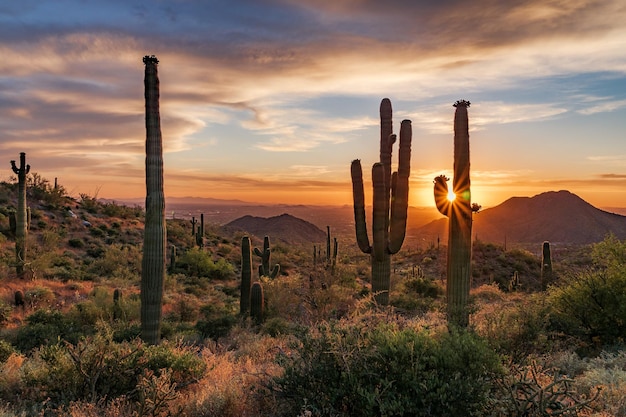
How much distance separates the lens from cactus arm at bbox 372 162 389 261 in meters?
15.6

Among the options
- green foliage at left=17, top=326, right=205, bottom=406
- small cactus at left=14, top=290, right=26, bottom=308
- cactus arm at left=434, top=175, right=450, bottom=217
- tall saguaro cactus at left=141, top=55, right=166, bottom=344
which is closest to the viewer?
green foliage at left=17, top=326, right=205, bottom=406

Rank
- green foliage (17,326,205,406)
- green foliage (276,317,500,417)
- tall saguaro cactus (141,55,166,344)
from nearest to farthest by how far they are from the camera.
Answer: green foliage (276,317,500,417)
green foliage (17,326,205,406)
tall saguaro cactus (141,55,166,344)

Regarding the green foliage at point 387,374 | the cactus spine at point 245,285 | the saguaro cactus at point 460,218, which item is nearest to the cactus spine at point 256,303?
the cactus spine at point 245,285

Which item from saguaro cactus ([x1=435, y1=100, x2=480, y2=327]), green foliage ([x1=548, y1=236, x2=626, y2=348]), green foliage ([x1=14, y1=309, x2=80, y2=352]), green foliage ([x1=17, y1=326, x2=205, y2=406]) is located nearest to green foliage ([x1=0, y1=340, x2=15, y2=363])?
green foliage ([x1=14, y1=309, x2=80, y2=352])

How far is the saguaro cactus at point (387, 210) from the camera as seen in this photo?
15.6 meters

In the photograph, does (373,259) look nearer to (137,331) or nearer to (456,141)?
(456,141)

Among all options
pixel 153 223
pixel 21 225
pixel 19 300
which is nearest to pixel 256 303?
pixel 153 223

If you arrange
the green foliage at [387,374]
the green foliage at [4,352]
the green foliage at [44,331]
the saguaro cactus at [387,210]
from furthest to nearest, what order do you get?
the saguaro cactus at [387,210]
the green foliage at [44,331]
the green foliage at [4,352]
the green foliage at [387,374]

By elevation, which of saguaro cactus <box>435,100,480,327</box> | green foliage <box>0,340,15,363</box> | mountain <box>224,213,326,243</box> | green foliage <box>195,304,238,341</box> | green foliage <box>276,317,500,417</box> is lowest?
mountain <box>224,213,326,243</box>

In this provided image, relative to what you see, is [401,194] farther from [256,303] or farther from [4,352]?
[4,352]

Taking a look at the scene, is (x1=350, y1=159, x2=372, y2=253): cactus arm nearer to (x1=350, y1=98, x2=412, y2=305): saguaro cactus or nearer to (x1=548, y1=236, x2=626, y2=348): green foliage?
(x1=350, y1=98, x2=412, y2=305): saguaro cactus

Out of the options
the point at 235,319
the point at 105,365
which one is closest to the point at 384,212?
the point at 235,319

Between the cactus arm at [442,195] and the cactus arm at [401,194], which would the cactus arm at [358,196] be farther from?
the cactus arm at [442,195]

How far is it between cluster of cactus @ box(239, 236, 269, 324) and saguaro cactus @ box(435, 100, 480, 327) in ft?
21.9
